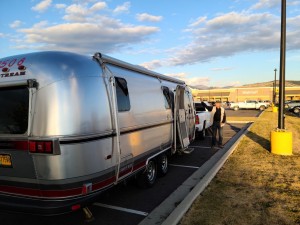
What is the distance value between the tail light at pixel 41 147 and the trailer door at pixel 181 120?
16.4 ft

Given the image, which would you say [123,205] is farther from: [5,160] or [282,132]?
[282,132]

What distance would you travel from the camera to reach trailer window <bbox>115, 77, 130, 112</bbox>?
207 inches

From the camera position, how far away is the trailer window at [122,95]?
525 cm

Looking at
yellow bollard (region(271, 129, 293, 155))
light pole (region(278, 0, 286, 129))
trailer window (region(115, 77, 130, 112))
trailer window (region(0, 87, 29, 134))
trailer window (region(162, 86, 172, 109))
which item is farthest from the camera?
light pole (region(278, 0, 286, 129))

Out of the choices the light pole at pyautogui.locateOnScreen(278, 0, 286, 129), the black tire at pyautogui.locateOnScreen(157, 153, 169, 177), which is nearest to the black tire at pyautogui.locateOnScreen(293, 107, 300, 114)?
the light pole at pyautogui.locateOnScreen(278, 0, 286, 129)

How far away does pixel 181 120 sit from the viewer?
29.6ft

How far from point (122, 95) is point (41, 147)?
187 centimetres

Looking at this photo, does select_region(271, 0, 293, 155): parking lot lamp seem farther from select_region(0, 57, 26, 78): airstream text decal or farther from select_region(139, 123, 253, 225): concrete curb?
select_region(0, 57, 26, 78): airstream text decal

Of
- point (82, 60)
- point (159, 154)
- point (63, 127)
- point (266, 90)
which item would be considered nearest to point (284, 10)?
point (159, 154)

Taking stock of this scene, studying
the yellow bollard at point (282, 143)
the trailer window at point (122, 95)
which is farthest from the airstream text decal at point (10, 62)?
the yellow bollard at point (282, 143)

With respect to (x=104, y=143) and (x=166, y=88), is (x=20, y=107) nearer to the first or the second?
(x=104, y=143)

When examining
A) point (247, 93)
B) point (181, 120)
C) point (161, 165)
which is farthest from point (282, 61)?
point (247, 93)

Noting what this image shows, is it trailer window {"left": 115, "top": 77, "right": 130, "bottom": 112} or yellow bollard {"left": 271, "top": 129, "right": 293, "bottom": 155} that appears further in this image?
yellow bollard {"left": 271, "top": 129, "right": 293, "bottom": 155}

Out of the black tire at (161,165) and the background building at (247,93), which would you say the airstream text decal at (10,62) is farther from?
the background building at (247,93)
